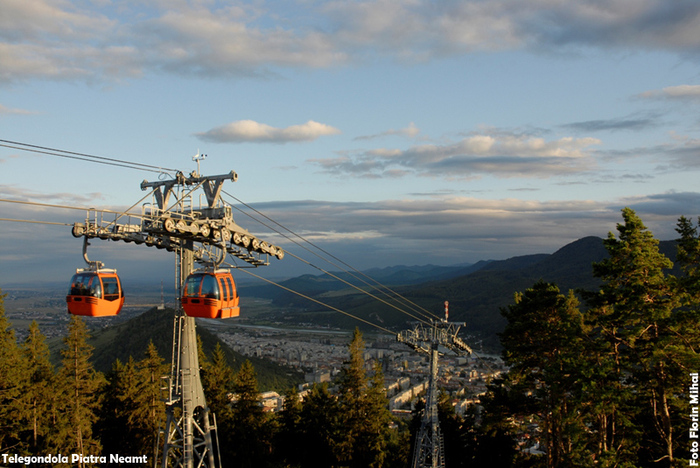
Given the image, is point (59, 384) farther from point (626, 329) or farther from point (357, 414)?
point (626, 329)

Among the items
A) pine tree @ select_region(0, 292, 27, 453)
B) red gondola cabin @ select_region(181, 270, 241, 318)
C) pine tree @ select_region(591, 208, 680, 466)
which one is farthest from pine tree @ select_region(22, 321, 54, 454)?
pine tree @ select_region(591, 208, 680, 466)

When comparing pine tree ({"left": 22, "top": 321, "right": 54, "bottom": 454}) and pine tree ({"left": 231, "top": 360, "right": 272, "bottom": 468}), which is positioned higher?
pine tree ({"left": 22, "top": 321, "right": 54, "bottom": 454})

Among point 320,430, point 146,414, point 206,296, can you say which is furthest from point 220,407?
point 206,296

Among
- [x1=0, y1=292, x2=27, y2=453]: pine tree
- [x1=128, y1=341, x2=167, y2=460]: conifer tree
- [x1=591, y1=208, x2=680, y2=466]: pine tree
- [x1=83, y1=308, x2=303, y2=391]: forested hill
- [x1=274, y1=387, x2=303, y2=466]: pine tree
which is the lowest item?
[x1=83, y1=308, x2=303, y2=391]: forested hill

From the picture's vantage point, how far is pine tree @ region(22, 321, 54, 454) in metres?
29.0

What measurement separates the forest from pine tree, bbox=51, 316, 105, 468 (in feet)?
0.28

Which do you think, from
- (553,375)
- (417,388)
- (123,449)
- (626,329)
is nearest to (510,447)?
(553,375)

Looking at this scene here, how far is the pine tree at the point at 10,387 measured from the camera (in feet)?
89.6

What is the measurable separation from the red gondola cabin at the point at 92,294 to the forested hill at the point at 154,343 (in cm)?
7561

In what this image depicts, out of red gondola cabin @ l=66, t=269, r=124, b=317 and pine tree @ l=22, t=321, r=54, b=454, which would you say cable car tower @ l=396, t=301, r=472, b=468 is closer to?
red gondola cabin @ l=66, t=269, r=124, b=317

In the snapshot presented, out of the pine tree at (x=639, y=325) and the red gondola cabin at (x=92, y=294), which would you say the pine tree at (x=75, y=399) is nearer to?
the red gondola cabin at (x=92, y=294)

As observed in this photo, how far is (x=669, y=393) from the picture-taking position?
17.3 meters

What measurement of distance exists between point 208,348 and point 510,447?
3074 inches

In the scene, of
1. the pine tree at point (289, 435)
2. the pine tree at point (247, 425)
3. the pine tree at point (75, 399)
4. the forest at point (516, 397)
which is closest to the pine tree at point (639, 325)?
the forest at point (516, 397)
